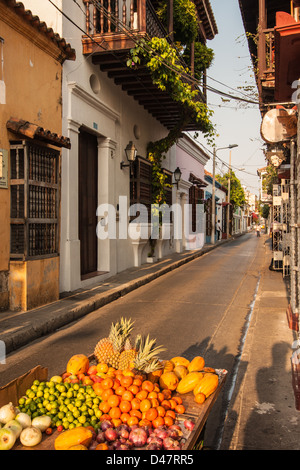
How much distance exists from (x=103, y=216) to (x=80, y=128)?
241 cm

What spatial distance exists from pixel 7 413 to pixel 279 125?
442cm

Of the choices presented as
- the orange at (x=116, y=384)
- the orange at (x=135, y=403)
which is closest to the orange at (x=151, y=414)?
the orange at (x=135, y=403)

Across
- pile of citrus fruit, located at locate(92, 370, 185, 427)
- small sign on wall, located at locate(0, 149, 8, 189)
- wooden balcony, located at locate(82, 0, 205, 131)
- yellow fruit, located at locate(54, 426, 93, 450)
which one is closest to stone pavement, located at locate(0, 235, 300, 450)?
pile of citrus fruit, located at locate(92, 370, 185, 427)

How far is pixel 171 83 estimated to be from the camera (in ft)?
36.1

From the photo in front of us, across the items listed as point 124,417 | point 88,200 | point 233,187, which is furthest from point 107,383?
point 233,187

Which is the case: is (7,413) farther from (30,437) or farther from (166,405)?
(166,405)

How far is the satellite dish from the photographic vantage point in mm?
4941

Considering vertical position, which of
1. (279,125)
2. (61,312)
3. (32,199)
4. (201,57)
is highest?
(201,57)

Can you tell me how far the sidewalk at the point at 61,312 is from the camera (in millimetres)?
5836

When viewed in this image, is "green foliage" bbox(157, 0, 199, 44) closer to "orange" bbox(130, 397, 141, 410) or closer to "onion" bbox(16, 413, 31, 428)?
"orange" bbox(130, 397, 141, 410)

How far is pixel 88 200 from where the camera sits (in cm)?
1052

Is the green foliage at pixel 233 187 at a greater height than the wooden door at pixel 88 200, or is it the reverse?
the green foliage at pixel 233 187

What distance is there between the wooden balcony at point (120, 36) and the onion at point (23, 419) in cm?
825

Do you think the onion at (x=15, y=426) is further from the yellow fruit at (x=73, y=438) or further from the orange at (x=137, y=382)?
the orange at (x=137, y=382)
